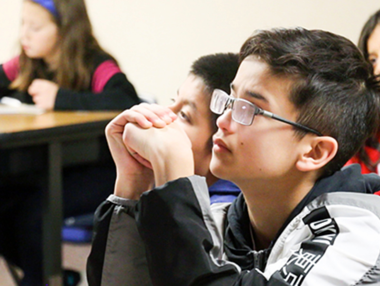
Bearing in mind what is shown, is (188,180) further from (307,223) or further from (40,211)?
(40,211)

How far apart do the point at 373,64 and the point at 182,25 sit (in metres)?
1.48

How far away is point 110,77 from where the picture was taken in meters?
2.64

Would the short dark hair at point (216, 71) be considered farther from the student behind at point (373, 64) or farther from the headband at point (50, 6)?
the headband at point (50, 6)

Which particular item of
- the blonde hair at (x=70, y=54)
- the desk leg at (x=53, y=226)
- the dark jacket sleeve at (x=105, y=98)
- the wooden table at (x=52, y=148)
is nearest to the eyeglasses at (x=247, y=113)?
the wooden table at (x=52, y=148)

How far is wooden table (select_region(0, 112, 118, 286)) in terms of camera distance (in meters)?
1.93

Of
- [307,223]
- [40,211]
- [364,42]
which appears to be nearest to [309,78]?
[307,223]

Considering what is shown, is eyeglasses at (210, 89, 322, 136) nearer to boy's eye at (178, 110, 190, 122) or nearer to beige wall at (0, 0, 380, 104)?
boy's eye at (178, 110, 190, 122)

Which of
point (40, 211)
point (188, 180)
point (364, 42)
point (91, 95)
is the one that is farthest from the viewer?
point (91, 95)

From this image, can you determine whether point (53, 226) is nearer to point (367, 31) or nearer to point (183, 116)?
point (183, 116)

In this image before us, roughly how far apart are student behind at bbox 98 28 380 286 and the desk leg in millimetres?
1107

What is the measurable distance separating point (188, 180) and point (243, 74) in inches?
10.0

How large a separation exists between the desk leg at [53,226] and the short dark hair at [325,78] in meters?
1.30

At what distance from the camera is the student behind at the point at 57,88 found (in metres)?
2.22

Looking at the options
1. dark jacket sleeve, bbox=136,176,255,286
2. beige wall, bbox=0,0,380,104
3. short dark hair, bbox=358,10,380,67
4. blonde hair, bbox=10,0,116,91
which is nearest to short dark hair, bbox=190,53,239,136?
dark jacket sleeve, bbox=136,176,255,286
